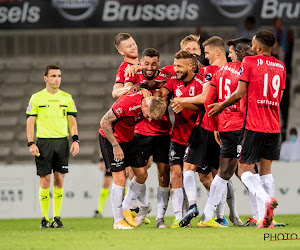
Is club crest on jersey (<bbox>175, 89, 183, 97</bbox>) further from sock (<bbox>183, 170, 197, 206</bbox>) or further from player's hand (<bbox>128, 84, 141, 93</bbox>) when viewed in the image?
sock (<bbox>183, 170, 197, 206</bbox>)

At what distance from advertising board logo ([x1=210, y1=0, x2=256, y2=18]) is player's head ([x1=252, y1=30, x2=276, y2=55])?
23.0 ft

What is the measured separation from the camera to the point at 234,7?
14.4 meters

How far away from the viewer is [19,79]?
17.8m

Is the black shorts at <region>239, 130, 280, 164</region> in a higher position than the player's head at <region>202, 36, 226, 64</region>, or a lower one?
lower

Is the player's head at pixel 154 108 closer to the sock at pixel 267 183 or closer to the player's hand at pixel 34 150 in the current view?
the sock at pixel 267 183

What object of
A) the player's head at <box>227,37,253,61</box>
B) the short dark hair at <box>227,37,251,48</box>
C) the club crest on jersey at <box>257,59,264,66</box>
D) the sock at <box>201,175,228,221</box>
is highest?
the short dark hair at <box>227,37,251,48</box>

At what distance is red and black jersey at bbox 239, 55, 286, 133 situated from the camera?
7.34 meters

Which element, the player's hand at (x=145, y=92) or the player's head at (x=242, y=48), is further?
the player's head at (x=242, y=48)

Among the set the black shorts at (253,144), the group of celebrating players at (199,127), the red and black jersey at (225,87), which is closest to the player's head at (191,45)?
the group of celebrating players at (199,127)

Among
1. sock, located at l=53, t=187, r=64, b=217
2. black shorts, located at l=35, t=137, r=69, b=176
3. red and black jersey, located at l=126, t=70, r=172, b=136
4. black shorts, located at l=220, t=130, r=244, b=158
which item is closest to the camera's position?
black shorts, located at l=220, t=130, r=244, b=158

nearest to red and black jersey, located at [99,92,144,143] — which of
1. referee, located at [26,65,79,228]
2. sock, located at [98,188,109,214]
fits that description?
referee, located at [26,65,79,228]

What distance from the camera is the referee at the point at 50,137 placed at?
9656 mm

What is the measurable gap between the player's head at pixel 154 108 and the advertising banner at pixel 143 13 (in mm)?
6979

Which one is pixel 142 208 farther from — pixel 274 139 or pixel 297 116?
pixel 297 116
